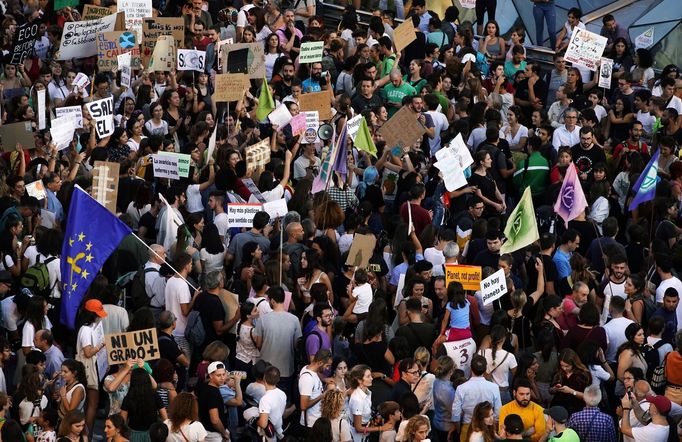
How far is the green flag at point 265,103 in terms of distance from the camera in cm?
2078

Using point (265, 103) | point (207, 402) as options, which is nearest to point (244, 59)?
point (265, 103)

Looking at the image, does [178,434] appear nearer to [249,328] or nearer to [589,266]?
[249,328]

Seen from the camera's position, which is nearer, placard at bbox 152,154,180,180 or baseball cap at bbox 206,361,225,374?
baseball cap at bbox 206,361,225,374

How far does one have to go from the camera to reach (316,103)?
20391mm

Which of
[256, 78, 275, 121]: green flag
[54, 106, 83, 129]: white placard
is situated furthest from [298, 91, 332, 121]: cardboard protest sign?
[54, 106, 83, 129]: white placard

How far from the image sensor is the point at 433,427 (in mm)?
14664

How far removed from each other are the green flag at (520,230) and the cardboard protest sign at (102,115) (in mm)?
5592

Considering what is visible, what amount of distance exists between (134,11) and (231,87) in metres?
2.93

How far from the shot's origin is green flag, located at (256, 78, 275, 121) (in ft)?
68.2

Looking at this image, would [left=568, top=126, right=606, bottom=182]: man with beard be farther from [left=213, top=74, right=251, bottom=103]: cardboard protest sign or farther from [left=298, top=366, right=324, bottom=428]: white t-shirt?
[left=298, top=366, right=324, bottom=428]: white t-shirt

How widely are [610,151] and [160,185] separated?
5.95 meters

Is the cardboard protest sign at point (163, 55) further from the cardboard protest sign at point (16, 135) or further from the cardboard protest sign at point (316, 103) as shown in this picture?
the cardboard protest sign at point (16, 135)

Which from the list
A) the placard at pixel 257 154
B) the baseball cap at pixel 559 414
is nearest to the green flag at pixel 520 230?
the baseball cap at pixel 559 414

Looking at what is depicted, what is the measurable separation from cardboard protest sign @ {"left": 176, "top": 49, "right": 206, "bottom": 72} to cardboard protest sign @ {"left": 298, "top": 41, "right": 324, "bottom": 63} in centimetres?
141
